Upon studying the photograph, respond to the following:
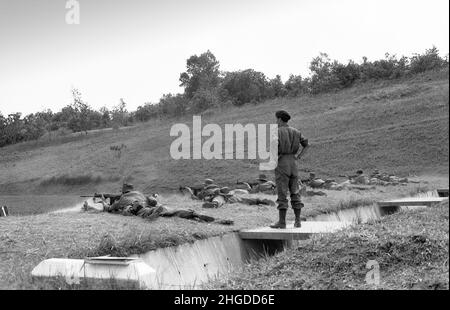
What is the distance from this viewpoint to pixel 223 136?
41688mm

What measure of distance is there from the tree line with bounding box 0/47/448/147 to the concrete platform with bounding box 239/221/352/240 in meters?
28.8

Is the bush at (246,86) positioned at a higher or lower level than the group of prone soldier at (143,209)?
higher

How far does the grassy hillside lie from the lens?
2766 centimetres

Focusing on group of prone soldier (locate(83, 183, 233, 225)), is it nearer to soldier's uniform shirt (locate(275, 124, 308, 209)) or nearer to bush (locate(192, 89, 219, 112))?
soldier's uniform shirt (locate(275, 124, 308, 209))

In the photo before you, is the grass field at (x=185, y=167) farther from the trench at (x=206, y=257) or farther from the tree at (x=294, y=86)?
the tree at (x=294, y=86)

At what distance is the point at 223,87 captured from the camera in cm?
5641

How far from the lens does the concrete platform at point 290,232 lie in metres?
8.90

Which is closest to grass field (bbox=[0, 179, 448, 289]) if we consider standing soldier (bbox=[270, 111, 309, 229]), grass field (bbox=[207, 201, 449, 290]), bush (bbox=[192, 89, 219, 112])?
standing soldier (bbox=[270, 111, 309, 229])

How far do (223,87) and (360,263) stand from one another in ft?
167

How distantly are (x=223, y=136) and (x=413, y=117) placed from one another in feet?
39.2

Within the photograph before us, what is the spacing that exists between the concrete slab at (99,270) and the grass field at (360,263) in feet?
2.65

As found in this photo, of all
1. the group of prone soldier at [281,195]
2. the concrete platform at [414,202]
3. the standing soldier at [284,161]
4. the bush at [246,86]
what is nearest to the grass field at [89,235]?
the group of prone soldier at [281,195]

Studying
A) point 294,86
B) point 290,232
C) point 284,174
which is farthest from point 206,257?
point 294,86
